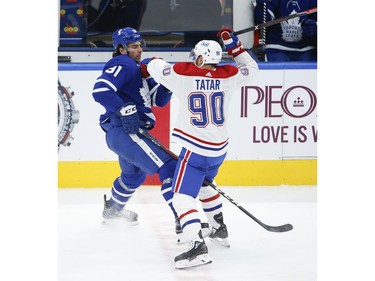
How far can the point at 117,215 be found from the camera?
4.45 meters

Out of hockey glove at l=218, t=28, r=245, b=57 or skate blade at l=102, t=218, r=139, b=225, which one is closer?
hockey glove at l=218, t=28, r=245, b=57

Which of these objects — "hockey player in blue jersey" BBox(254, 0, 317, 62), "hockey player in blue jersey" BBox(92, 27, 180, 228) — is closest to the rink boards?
"hockey player in blue jersey" BBox(254, 0, 317, 62)

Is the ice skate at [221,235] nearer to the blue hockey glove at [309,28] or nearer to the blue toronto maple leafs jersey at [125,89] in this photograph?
the blue toronto maple leafs jersey at [125,89]

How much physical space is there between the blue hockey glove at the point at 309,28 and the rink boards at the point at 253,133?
750 millimetres

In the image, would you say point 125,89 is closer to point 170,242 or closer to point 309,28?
point 170,242

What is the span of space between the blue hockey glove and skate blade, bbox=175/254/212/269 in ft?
9.70

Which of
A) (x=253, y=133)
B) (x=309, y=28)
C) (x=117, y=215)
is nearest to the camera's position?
(x=117, y=215)

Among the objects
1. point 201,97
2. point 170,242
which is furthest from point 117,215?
point 201,97

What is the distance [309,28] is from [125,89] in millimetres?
2463

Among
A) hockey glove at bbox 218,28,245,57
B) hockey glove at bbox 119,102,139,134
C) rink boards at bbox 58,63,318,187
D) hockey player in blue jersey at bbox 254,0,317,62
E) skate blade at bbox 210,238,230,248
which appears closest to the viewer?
hockey glove at bbox 218,28,245,57

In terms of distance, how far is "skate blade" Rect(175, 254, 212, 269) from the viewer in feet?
11.5

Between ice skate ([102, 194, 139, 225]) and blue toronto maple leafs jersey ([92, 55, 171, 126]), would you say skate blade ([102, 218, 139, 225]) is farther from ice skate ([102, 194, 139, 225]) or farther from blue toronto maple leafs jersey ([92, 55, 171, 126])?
blue toronto maple leafs jersey ([92, 55, 171, 126])

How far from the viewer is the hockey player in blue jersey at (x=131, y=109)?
3869 millimetres
